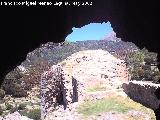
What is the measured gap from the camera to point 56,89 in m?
25.6

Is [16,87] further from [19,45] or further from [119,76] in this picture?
[19,45]

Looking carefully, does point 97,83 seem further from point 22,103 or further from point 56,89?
point 22,103

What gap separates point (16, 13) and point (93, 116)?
12.6 meters

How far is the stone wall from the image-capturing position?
18.3 meters

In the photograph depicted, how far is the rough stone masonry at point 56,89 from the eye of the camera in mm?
23812

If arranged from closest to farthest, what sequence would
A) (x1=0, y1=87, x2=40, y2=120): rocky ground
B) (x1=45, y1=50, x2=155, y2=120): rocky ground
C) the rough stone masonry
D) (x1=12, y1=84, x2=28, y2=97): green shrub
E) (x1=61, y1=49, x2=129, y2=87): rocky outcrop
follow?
(x1=45, y1=50, x2=155, y2=120): rocky ground, the rough stone masonry, (x1=61, y1=49, x2=129, y2=87): rocky outcrop, (x1=0, y1=87, x2=40, y2=120): rocky ground, (x1=12, y1=84, x2=28, y2=97): green shrub

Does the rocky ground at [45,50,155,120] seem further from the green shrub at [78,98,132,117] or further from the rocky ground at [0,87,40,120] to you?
the rocky ground at [0,87,40,120]

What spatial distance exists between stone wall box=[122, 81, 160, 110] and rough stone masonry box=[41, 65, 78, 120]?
384 cm

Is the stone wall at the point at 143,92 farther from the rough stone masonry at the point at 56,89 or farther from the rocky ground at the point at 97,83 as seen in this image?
the rough stone masonry at the point at 56,89

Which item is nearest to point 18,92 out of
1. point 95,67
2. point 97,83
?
point 95,67

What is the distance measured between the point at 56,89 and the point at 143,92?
781 centimetres

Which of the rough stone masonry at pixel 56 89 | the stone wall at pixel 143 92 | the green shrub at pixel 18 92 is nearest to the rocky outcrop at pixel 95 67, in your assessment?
the rough stone masonry at pixel 56 89

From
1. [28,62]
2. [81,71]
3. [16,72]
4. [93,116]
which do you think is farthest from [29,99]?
[28,62]

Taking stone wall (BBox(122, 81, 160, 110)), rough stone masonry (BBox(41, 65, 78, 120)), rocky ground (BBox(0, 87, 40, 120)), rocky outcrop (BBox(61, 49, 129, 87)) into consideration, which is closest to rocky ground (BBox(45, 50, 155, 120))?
rocky outcrop (BBox(61, 49, 129, 87))
